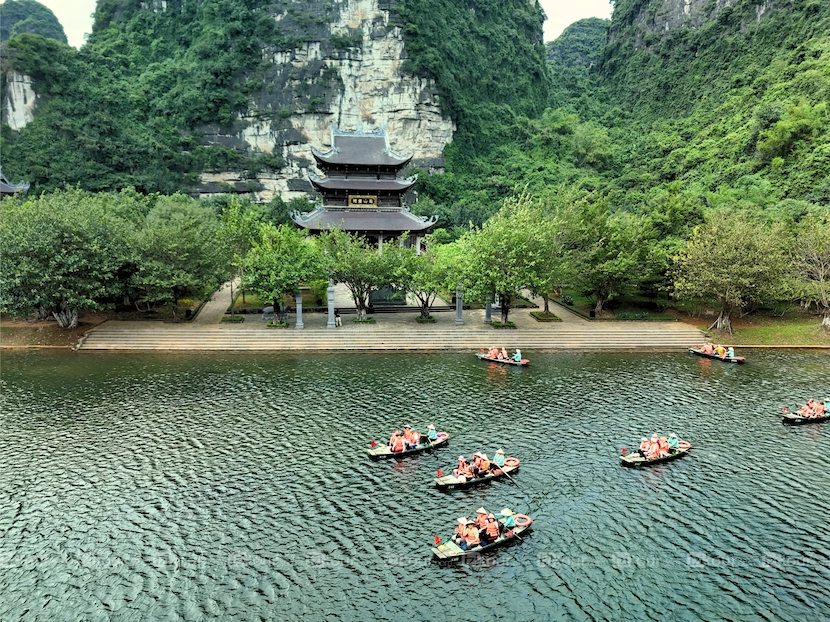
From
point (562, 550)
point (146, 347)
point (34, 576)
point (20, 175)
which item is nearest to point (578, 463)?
point (562, 550)

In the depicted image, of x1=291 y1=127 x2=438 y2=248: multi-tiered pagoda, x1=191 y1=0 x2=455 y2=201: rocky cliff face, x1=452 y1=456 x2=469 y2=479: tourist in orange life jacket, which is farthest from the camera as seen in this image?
x1=191 y1=0 x2=455 y2=201: rocky cliff face

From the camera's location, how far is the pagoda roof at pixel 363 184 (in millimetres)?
53406

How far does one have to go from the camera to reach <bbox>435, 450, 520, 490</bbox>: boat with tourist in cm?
2109

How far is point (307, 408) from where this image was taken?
93.1 ft

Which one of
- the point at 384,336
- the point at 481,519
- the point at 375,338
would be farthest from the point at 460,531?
the point at 384,336

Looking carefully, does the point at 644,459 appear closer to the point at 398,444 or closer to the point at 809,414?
the point at 398,444

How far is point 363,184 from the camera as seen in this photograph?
5478 cm

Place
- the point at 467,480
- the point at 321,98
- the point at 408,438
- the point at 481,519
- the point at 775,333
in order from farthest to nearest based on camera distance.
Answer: the point at 321,98 → the point at 775,333 → the point at 408,438 → the point at 467,480 → the point at 481,519

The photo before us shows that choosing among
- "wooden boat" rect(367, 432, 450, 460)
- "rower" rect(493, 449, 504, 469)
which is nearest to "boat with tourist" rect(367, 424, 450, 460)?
"wooden boat" rect(367, 432, 450, 460)

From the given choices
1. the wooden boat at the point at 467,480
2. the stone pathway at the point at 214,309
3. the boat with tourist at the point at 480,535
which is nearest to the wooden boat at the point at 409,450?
the wooden boat at the point at 467,480

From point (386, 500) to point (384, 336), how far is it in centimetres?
2266

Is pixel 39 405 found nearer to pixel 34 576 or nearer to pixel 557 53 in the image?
pixel 34 576

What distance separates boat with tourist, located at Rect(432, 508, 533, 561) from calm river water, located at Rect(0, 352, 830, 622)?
Result: 40cm

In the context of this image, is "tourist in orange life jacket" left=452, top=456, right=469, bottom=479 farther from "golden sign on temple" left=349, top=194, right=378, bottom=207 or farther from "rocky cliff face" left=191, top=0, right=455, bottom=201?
"rocky cliff face" left=191, top=0, right=455, bottom=201
